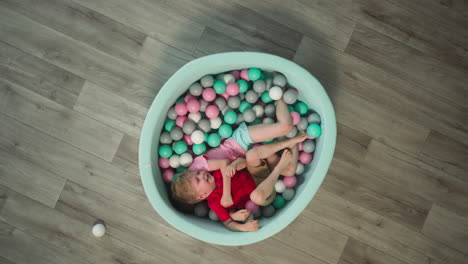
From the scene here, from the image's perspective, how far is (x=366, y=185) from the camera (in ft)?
4.58

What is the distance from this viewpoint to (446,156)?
4.61 feet

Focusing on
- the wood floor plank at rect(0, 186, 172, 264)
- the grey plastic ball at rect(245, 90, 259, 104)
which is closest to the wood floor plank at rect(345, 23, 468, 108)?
the grey plastic ball at rect(245, 90, 259, 104)

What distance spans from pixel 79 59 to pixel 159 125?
1.44 feet

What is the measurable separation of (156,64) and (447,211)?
1.21 meters

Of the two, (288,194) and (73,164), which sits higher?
(288,194)

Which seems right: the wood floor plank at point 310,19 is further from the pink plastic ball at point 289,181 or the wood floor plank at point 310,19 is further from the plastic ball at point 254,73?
the pink plastic ball at point 289,181

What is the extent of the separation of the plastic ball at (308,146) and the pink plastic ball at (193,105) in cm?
39

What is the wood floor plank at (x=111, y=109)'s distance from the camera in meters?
1.40

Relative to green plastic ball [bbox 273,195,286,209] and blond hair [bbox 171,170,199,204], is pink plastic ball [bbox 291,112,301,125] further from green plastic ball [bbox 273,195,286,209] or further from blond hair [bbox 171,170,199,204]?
blond hair [bbox 171,170,199,204]

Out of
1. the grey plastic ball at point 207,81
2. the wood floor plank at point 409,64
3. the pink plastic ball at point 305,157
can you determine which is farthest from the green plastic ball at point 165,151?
the wood floor plank at point 409,64

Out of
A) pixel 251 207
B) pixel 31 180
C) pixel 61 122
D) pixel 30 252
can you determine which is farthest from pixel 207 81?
pixel 30 252

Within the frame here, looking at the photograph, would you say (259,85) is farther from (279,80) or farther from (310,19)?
(310,19)

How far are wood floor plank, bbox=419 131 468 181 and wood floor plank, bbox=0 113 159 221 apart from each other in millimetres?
1027

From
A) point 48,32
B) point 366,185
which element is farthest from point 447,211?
point 48,32
